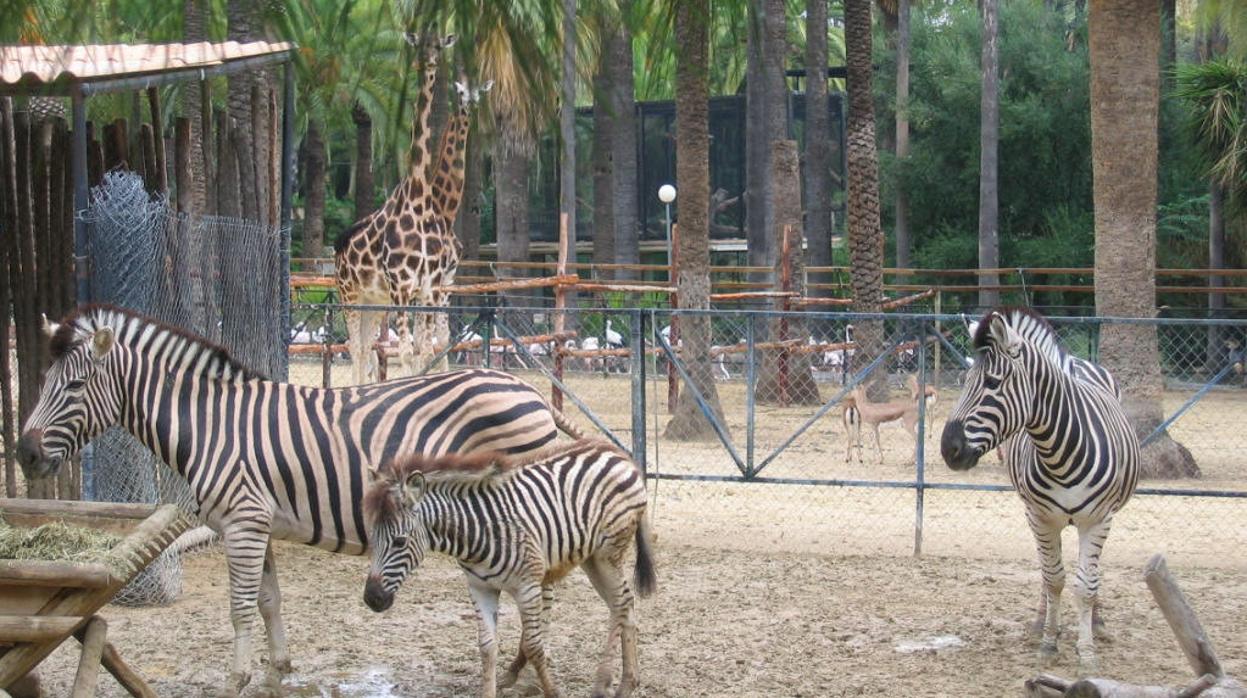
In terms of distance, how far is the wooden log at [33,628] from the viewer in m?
4.47

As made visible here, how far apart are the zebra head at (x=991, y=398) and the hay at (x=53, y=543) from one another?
3862 millimetres

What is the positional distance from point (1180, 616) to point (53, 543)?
417 centimetres

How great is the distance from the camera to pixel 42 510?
5723 millimetres

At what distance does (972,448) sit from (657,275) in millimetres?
26362

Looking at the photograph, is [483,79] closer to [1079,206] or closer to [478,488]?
[478,488]

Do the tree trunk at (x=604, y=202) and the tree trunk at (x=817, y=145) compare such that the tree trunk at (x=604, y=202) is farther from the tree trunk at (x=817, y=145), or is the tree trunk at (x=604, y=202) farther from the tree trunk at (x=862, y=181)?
the tree trunk at (x=862, y=181)

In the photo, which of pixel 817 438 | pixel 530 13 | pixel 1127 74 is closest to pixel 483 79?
pixel 530 13

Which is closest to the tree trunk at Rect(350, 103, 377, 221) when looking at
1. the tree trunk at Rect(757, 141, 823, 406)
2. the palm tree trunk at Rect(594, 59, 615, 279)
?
the palm tree trunk at Rect(594, 59, 615, 279)

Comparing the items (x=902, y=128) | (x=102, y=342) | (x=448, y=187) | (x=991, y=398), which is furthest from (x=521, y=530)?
(x=902, y=128)

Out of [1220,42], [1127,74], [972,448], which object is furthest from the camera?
[1220,42]

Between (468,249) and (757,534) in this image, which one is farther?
(468,249)

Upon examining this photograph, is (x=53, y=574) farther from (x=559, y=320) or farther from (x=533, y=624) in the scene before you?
(x=559, y=320)

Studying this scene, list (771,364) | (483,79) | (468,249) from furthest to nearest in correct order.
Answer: (468,249) < (771,364) < (483,79)

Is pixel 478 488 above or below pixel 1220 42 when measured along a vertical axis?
below
